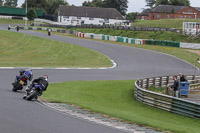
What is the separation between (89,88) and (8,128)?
13.9 metres

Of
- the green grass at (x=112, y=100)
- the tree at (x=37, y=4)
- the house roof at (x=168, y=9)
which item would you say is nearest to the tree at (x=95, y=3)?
the tree at (x=37, y=4)

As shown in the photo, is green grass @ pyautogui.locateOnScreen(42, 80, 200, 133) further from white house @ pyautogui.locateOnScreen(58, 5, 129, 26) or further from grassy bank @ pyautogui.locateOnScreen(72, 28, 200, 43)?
white house @ pyautogui.locateOnScreen(58, 5, 129, 26)

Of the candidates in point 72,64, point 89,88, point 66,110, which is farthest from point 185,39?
point 66,110

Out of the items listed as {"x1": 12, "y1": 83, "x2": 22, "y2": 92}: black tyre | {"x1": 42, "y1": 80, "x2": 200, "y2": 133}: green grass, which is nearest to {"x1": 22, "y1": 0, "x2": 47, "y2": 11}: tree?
{"x1": 42, "y1": 80, "x2": 200, "y2": 133}: green grass

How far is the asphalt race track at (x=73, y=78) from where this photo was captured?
11.3 m

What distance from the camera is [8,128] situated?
10.6 metres

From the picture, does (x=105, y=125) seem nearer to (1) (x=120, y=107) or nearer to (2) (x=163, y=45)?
(1) (x=120, y=107)

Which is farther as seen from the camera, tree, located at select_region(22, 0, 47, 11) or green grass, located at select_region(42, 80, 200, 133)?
tree, located at select_region(22, 0, 47, 11)

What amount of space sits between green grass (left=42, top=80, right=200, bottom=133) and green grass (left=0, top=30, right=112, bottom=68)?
1376 centimetres

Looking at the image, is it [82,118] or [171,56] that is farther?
[171,56]

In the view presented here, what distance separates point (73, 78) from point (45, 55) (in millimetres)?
18851

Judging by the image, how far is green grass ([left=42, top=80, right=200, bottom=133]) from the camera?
49.2ft

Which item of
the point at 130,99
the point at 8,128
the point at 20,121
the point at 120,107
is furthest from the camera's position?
the point at 130,99

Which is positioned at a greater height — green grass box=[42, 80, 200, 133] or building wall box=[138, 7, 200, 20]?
building wall box=[138, 7, 200, 20]
